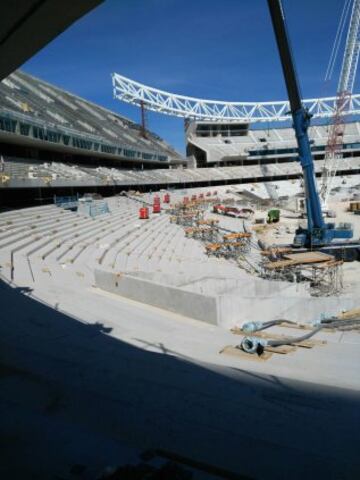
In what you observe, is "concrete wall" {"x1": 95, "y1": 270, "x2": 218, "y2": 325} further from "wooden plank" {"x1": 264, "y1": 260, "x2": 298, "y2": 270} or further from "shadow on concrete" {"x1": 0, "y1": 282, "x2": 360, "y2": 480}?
"wooden plank" {"x1": 264, "y1": 260, "x2": 298, "y2": 270}

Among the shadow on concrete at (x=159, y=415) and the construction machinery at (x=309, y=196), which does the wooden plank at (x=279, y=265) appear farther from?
the shadow on concrete at (x=159, y=415)

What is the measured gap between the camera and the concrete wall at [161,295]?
29.8ft

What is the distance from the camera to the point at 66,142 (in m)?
37.1

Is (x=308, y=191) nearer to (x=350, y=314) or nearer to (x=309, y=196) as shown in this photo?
(x=309, y=196)

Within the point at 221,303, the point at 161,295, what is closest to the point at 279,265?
the point at 161,295

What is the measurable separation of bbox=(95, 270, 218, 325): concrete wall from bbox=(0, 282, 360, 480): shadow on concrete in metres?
2.66

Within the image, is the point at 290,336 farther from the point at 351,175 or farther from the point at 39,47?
the point at 351,175

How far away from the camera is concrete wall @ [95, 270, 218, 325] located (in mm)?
9078

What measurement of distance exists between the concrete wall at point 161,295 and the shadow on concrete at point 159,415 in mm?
2657

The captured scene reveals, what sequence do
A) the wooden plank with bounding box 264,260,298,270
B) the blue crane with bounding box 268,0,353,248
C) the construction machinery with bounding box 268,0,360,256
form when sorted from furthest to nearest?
the blue crane with bounding box 268,0,353,248, the construction machinery with bounding box 268,0,360,256, the wooden plank with bounding box 264,260,298,270

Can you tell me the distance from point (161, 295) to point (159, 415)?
18.7 feet

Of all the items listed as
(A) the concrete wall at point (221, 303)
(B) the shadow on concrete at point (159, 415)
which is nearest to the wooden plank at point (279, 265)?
(A) the concrete wall at point (221, 303)

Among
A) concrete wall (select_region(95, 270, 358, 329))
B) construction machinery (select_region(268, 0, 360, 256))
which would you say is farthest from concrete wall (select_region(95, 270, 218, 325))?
construction machinery (select_region(268, 0, 360, 256))

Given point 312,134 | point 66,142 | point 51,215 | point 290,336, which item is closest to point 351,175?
point 312,134
